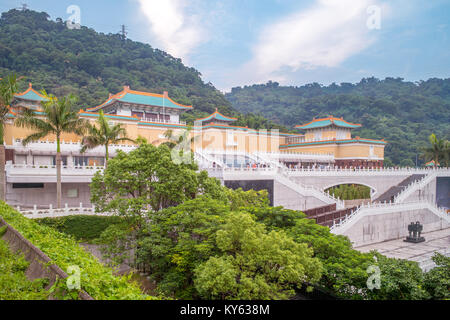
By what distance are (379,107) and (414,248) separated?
68182 millimetres

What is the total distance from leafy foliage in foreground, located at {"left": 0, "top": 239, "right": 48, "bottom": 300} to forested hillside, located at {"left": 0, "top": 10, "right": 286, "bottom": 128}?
45211 millimetres

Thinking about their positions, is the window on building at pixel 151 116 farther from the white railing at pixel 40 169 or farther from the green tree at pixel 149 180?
the green tree at pixel 149 180

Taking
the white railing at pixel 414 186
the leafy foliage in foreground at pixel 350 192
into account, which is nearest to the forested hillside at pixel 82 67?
the leafy foliage in foreground at pixel 350 192

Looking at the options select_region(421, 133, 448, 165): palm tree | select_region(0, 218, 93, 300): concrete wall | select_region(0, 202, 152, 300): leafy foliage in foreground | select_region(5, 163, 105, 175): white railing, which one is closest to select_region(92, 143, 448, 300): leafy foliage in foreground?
select_region(0, 202, 152, 300): leafy foliage in foreground

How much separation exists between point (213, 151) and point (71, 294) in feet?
90.1

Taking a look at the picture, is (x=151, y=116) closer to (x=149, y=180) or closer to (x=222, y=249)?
(x=149, y=180)

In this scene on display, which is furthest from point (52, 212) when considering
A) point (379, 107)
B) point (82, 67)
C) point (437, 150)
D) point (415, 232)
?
point (379, 107)

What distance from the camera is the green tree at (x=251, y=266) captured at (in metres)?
7.60

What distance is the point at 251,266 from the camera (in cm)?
813
